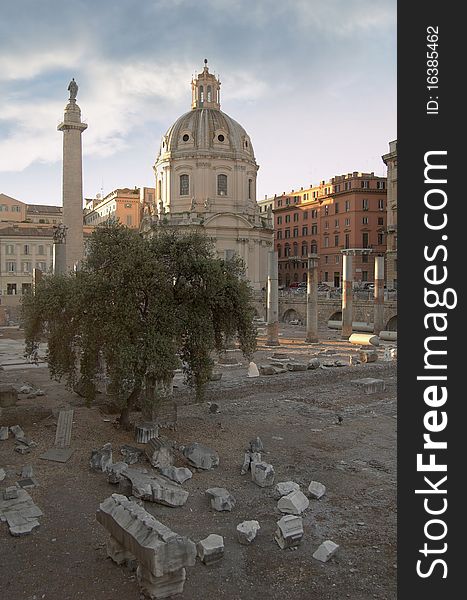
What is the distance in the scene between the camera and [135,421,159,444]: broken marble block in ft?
45.2

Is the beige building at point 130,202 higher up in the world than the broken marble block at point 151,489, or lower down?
higher up

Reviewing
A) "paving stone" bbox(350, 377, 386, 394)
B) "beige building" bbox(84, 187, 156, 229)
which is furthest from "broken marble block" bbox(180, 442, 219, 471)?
"beige building" bbox(84, 187, 156, 229)

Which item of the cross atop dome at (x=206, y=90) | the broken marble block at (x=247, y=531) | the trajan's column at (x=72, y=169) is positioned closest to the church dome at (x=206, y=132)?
the cross atop dome at (x=206, y=90)

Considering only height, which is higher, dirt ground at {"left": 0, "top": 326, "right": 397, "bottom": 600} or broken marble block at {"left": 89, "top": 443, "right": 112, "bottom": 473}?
broken marble block at {"left": 89, "top": 443, "right": 112, "bottom": 473}

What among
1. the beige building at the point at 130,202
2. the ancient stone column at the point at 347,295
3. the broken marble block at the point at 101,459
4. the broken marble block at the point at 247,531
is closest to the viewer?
the broken marble block at the point at 247,531

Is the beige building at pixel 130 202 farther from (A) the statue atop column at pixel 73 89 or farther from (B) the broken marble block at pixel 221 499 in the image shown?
(B) the broken marble block at pixel 221 499

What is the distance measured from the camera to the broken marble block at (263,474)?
11.4 m

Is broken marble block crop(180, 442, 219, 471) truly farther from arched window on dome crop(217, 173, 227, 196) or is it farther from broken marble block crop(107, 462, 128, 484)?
arched window on dome crop(217, 173, 227, 196)

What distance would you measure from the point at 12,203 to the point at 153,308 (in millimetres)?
79922

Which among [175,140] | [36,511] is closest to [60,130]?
[175,140]

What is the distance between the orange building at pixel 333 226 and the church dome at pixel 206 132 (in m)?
12.5

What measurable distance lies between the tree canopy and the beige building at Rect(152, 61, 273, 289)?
163 ft

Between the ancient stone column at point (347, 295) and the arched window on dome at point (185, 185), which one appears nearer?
the ancient stone column at point (347, 295)

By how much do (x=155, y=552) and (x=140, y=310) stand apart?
23.5ft
